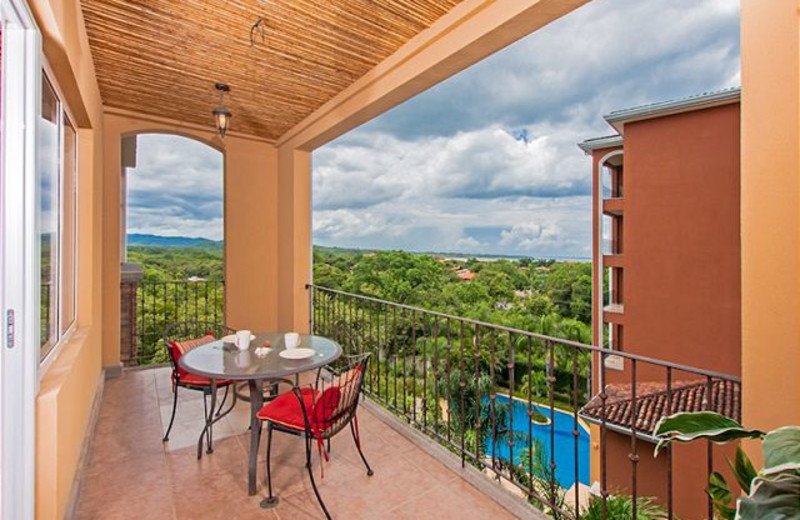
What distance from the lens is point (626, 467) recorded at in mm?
7039

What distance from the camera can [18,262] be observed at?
141 cm

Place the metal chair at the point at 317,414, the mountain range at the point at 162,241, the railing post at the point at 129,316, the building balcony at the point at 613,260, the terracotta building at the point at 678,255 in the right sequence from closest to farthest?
the metal chair at the point at 317,414
the railing post at the point at 129,316
the terracotta building at the point at 678,255
the mountain range at the point at 162,241
the building balcony at the point at 613,260

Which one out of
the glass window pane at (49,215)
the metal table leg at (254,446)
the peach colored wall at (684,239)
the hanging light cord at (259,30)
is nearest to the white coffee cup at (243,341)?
the metal table leg at (254,446)

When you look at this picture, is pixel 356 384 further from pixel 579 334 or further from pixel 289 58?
pixel 579 334

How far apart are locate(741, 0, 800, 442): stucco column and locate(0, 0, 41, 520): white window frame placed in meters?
2.53

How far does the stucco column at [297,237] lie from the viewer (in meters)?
4.64

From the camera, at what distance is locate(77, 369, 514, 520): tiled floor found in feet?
6.46

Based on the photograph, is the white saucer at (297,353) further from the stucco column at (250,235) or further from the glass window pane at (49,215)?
the stucco column at (250,235)

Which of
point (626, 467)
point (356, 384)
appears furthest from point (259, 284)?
point (626, 467)

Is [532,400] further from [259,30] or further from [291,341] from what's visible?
[259,30]

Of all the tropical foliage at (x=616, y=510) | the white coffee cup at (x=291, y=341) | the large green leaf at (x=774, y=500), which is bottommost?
the tropical foliage at (x=616, y=510)

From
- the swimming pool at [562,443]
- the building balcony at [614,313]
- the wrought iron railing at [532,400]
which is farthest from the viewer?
the swimming pool at [562,443]

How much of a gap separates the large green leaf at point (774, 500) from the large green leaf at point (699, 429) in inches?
5.5

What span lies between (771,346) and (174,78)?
13.8 feet
